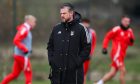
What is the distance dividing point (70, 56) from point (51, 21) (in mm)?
10279

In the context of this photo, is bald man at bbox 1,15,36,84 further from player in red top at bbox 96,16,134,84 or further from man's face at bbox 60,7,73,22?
man's face at bbox 60,7,73,22

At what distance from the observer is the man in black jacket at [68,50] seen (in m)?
12.6

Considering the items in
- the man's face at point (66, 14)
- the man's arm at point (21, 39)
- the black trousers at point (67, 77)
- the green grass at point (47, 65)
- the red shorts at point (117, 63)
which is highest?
the man's face at point (66, 14)

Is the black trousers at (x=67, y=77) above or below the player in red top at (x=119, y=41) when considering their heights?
above

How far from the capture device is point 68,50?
1256cm

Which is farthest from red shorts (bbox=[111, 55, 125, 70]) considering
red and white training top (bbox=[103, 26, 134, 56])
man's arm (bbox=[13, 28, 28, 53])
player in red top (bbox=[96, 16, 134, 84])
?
man's arm (bbox=[13, 28, 28, 53])

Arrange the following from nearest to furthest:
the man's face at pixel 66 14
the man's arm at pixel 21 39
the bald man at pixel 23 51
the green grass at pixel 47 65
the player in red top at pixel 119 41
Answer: the man's face at pixel 66 14
the man's arm at pixel 21 39
the bald man at pixel 23 51
the player in red top at pixel 119 41
the green grass at pixel 47 65

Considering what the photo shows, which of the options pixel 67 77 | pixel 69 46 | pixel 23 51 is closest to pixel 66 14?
pixel 69 46

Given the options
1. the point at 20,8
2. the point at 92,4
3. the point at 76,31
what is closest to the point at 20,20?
the point at 20,8

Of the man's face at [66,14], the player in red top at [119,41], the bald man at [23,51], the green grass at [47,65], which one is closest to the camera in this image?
the man's face at [66,14]

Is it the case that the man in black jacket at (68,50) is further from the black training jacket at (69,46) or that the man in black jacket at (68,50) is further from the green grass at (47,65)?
the green grass at (47,65)

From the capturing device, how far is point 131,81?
73.9 feet

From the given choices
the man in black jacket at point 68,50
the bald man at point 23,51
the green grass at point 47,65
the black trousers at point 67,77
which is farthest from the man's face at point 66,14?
the green grass at point 47,65

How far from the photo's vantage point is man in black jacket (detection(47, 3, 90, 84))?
41.2ft
